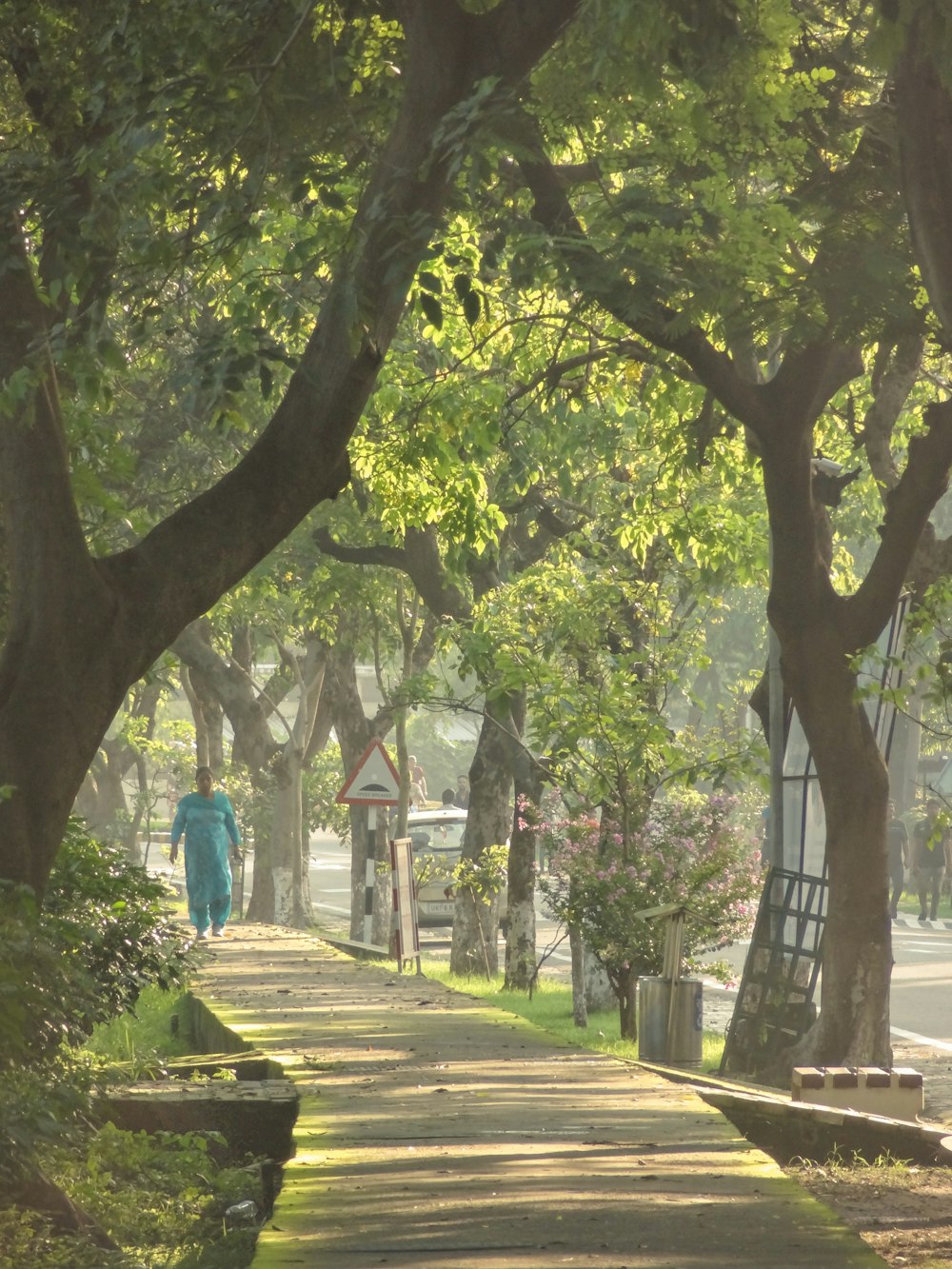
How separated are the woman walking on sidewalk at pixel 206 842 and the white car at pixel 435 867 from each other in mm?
2096

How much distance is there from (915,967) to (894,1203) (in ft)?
55.6

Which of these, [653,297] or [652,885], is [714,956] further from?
[653,297]

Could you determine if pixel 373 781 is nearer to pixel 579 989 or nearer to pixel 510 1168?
pixel 579 989

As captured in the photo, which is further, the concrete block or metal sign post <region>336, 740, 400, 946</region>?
metal sign post <region>336, 740, 400, 946</region>

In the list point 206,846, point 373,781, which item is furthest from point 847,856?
point 373,781

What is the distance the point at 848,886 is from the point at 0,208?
714 centimetres

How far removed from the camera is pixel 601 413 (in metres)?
19.9

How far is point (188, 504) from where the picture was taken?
8039mm

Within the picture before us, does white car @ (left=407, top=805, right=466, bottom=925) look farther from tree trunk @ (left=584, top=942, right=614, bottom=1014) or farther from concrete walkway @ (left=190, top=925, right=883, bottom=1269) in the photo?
concrete walkway @ (left=190, top=925, right=883, bottom=1269)

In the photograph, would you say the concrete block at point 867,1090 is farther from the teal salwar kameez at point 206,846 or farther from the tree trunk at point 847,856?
the teal salwar kameez at point 206,846

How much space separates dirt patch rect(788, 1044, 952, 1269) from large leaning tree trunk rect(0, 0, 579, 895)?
11.3 feet

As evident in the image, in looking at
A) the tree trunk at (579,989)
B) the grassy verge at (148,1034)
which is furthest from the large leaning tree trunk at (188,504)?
the tree trunk at (579,989)

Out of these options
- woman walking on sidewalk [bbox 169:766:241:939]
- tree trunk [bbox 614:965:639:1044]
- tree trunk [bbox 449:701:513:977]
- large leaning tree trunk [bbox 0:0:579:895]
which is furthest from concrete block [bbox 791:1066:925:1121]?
tree trunk [bbox 449:701:513:977]

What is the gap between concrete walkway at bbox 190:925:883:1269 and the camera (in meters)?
5.69
